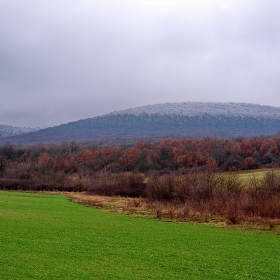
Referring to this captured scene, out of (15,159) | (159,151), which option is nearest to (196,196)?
(159,151)

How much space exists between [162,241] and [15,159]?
120 meters

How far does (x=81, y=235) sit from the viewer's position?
17438mm

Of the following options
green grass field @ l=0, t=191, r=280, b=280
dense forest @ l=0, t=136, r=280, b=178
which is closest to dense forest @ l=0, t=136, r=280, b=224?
dense forest @ l=0, t=136, r=280, b=178

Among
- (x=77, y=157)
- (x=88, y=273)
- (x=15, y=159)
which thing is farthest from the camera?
(x=15, y=159)

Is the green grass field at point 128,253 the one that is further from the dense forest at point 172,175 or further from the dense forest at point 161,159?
the dense forest at point 161,159

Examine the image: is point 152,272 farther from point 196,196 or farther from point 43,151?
point 43,151

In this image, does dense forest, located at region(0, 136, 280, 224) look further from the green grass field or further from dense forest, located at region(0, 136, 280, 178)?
the green grass field

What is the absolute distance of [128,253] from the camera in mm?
14320

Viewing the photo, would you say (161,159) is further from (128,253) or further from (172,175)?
(128,253)

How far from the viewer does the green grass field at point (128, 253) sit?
11.5 meters

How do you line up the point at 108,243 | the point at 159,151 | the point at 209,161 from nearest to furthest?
1. the point at 108,243
2. the point at 209,161
3. the point at 159,151

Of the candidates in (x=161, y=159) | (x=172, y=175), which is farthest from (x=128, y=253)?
(x=161, y=159)

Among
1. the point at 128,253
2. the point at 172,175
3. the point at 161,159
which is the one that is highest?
the point at 161,159

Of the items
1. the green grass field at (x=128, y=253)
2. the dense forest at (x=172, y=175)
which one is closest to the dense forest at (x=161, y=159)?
the dense forest at (x=172, y=175)
